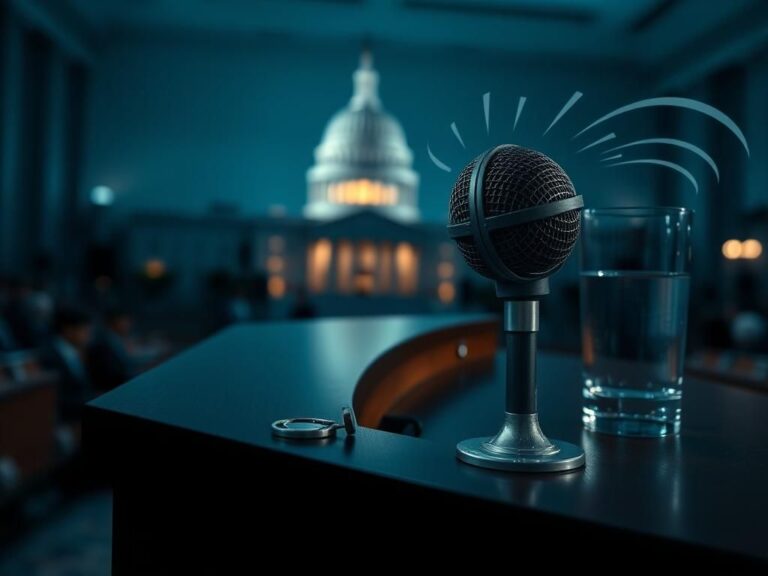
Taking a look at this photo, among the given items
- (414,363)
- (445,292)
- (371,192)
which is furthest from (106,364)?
(371,192)

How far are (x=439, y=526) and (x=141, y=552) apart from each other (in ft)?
1.44

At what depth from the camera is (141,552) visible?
882 millimetres

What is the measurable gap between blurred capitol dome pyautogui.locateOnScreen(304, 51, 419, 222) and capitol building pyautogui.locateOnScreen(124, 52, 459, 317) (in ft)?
0.14

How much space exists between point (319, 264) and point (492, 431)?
27.7m

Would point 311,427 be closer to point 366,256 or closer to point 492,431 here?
point 492,431

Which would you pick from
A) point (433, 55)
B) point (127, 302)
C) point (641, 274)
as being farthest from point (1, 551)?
point (433, 55)

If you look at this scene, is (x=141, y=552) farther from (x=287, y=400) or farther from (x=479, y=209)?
(x=479, y=209)

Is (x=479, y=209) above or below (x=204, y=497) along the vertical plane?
above

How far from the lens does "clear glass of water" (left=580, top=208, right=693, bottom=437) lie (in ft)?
3.47

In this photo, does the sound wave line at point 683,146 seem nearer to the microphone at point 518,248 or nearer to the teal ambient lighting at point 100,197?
the microphone at point 518,248

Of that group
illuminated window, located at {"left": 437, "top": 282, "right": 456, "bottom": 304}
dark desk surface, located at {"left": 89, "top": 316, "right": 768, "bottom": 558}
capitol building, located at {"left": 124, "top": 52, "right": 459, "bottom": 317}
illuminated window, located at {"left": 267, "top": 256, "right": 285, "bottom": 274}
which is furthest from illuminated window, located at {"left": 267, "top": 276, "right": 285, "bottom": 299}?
dark desk surface, located at {"left": 89, "top": 316, "right": 768, "bottom": 558}

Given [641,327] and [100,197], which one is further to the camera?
[100,197]

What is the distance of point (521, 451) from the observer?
76 centimetres

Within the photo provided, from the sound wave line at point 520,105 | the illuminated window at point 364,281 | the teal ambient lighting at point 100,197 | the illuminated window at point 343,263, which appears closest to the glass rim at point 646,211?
the sound wave line at point 520,105
